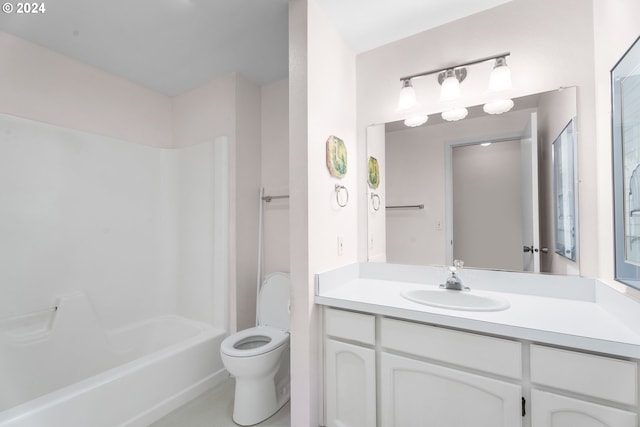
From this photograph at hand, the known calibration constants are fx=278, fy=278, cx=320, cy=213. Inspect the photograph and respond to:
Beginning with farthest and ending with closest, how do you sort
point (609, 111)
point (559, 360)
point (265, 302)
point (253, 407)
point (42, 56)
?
1. point (265, 302)
2. point (42, 56)
3. point (253, 407)
4. point (609, 111)
5. point (559, 360)

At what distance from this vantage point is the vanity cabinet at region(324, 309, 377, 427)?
1.39m

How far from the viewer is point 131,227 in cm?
248

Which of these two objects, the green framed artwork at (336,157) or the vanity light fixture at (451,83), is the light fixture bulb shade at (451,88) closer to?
the vanity light fixture at (451,83)

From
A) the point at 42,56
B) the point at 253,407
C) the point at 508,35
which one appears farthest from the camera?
the point at 42,56

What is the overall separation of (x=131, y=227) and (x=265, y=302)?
4.55 ft

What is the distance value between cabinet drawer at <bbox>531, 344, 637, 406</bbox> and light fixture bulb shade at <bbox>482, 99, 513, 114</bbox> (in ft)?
4.10

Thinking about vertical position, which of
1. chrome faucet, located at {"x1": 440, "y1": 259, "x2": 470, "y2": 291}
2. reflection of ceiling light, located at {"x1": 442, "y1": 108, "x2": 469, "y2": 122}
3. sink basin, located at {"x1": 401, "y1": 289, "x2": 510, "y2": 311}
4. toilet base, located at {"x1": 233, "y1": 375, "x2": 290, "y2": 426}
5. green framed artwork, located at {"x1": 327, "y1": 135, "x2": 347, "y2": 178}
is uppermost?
reflection of ceiling light, located at {"x1": 442, "y1": 108, "x2": 469, "y2": 122}

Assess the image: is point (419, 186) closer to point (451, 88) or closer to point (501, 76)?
point (451, 88)

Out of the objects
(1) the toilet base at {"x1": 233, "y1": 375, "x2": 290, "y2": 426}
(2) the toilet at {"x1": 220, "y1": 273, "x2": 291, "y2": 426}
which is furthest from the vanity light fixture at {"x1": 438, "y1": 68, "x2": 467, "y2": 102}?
(1) the toilet base at {"x1": 233, "y1": 375, "x2": 290, "y2": 426}

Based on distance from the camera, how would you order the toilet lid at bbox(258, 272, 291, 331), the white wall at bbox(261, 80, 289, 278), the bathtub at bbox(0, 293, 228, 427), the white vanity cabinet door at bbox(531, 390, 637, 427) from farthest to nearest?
the white wall at bbox(261, 80, 289, 278) → the toilet lid at bbox(258, 272, 291, 331) → the bathtub at bbox(0, 293, 228, 427) → the white vanity cabinet door at bbox(531, 390, 637, 427)

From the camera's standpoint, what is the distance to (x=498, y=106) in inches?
63.2

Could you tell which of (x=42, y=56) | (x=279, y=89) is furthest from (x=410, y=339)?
(x=42, y=56)

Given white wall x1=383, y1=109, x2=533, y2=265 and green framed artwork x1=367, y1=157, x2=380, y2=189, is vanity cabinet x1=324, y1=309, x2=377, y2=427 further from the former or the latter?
green framed artwork x1=367, y1=157, x2=380, y2=189

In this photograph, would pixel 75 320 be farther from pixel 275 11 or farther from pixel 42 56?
pixel 275 11
